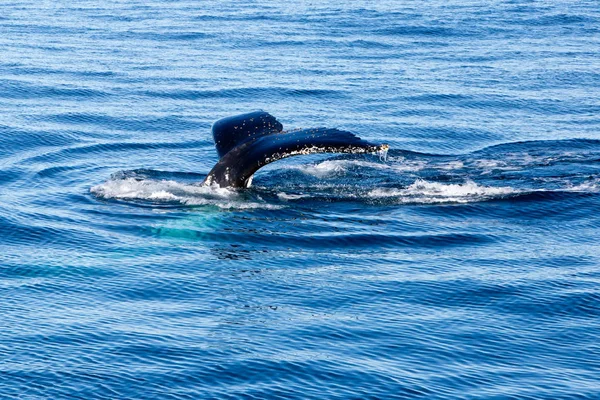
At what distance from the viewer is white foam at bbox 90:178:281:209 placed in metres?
14.9

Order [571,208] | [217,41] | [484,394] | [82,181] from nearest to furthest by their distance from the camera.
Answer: [484,394], [571,208], [82,181], [217,41]

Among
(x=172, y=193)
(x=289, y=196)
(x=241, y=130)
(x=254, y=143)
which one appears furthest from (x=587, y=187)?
(x=172, y=193)

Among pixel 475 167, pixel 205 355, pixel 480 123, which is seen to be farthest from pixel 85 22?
pixel 205 355

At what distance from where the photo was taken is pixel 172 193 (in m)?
15.8

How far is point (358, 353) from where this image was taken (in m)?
9.52

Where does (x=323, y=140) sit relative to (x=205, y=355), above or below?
above

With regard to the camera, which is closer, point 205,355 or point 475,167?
point 205,355

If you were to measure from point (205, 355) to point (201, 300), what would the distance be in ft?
5.49

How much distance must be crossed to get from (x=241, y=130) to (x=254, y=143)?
0.43 m

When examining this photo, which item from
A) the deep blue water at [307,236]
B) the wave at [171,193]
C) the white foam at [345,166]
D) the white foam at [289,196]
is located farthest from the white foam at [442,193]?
the wave at [171,193]

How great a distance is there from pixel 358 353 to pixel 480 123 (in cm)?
1292

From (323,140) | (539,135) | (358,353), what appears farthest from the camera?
(539,135)

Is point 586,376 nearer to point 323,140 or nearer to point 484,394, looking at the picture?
point 484,394

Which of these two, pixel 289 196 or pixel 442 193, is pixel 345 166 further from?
pixel 442 193
